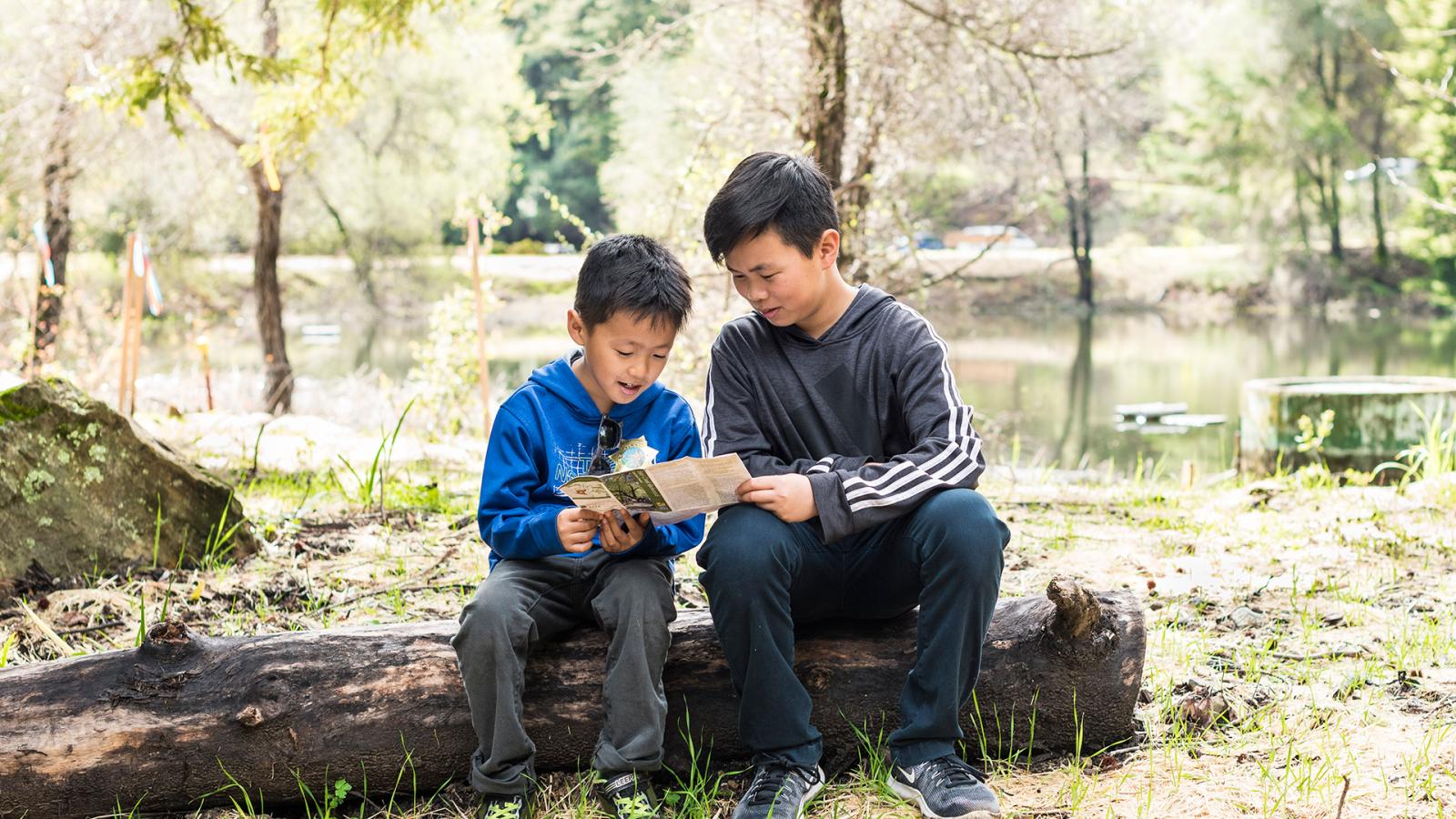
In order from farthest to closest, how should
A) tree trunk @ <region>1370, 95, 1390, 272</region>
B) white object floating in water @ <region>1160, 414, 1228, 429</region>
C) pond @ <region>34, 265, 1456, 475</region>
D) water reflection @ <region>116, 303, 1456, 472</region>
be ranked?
tree trunk @ <region>1370, 95, 1390, 272</region> < white object floating in water @ <region>1160, 414, 1228, 429</region> < water reflection @ <region>116, 303, 1456, 472</region> < pond @ <region>34, 265, 1456, 475</region>

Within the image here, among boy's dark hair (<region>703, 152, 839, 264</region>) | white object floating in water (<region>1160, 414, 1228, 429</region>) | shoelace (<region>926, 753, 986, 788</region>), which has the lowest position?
white object floating in water (<region>1160, 414, 1228, 429</region>)

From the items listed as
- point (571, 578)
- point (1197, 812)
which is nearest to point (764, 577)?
point (571, 578)

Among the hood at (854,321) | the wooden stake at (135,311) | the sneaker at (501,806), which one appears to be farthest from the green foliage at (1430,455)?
the wooden stake at (135,311)

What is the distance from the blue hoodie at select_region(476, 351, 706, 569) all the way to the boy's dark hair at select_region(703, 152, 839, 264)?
0.35m

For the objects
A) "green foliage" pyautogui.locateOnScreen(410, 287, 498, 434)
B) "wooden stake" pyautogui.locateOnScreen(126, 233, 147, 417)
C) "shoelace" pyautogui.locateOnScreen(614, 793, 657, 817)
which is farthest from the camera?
"green foliage" pyautogui.locateOnScreen(410, 287, 498, 434)

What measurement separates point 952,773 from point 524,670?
31.0 inches

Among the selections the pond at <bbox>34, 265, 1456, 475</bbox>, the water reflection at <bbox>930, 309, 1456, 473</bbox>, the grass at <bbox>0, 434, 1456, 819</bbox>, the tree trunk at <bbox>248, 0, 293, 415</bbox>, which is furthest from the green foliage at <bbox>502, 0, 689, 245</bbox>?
the grass at <bbox>0, 434, 1456, 819</bbox>

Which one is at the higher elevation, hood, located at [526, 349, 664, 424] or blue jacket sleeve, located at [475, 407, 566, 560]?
hood, located at [526, 349, 664, 424]

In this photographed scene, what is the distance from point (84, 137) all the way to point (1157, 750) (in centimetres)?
1041

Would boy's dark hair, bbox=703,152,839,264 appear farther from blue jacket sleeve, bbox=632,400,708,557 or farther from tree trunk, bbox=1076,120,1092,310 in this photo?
tree trunk, bbox=1076,120,1092,310

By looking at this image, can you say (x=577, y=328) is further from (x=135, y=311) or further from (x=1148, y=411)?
(x=1148, y=411)

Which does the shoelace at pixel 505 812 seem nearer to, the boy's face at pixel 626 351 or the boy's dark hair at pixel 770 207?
the boy's face at pixel 626 351

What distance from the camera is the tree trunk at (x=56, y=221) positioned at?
9883 millimetres

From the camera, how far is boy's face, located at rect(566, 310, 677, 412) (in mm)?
2348
